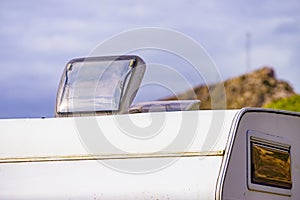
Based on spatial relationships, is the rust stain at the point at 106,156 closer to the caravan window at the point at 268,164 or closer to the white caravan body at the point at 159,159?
the white caravan body at the point at 159,159

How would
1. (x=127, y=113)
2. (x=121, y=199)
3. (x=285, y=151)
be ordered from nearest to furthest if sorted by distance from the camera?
(x=121, y=199) → (x=285, y=151) → (x=127, y=113)

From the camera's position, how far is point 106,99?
15.1ft

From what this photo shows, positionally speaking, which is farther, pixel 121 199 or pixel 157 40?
pixel 157 40

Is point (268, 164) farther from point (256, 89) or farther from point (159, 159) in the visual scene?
point (256, 89)

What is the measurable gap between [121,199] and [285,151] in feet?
3.05

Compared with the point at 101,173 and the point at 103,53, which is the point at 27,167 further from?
the point at 103,53

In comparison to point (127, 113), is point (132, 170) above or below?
below

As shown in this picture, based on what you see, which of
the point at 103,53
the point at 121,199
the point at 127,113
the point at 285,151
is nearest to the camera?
the point at 121,199

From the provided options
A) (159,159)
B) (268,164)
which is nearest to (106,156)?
(159,159)

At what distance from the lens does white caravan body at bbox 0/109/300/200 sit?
3789mm

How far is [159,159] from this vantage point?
3.86 meters

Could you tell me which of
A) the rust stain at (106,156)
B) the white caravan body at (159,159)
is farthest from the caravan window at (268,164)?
the rust stain at (106,156)

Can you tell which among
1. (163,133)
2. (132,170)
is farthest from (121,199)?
(163,133)

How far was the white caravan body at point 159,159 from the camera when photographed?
12.4ft
